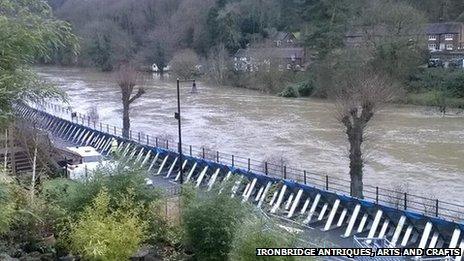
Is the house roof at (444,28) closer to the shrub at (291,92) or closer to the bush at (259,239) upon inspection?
the shrub at (291,92)

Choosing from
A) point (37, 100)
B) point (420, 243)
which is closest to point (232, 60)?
point (420, 243)

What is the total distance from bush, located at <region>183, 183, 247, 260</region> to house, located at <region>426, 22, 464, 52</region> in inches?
2072

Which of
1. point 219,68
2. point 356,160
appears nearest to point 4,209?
point 356,160

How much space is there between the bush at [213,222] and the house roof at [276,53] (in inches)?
1938

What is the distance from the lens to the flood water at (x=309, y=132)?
22406 mm

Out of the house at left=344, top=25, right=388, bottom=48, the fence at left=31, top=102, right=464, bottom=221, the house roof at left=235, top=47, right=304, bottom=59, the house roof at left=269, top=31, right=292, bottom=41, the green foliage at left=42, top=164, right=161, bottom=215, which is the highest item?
the house roof at left=269, top=31, right=292, bottom=41

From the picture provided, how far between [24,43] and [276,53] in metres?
53.1

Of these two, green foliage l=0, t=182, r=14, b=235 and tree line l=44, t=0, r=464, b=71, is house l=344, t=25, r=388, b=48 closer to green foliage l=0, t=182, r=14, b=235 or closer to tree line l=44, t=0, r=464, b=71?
tree line l=44, t=0, r=464, b=71

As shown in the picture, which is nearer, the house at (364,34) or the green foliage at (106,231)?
the green foliage at (106,231)

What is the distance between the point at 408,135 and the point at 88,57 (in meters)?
63.3

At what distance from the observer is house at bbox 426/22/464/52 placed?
2254 inches

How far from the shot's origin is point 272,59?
186 feet

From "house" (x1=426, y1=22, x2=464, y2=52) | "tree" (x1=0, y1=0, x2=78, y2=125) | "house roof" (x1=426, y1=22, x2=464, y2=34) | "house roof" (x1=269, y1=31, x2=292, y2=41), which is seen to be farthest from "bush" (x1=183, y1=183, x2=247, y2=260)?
"house roof" (x1=269, y1=31, x2=292, y2=41)

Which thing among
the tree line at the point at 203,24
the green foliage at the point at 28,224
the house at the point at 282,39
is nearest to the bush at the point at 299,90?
the tree line at the point at 203,24
